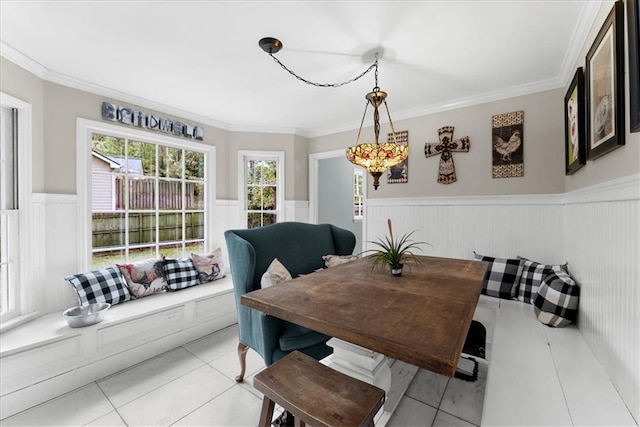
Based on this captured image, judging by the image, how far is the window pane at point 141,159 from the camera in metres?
3.12

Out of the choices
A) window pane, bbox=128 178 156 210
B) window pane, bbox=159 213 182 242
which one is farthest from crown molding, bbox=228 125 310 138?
window pane, bbox=159 213 182 242

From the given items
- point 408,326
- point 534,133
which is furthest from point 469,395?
point 534,133

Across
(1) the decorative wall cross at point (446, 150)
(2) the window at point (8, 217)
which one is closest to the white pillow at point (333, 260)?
(1) the decorative wall cross at point (446, 150)

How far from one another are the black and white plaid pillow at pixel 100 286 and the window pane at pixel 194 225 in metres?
1.01

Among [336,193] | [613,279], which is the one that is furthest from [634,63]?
[336,193]

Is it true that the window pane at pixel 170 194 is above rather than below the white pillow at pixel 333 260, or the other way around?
above

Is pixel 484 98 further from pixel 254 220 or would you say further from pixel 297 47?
pixel 254 220

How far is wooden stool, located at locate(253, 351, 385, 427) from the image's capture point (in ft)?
3.25

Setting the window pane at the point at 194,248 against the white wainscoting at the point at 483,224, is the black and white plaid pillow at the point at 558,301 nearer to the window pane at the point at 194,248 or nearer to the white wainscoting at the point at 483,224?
the white wainscoting at the point at 483,224

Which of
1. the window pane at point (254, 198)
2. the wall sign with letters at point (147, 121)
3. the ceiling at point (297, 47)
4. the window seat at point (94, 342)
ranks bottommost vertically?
the window seat at point (94, 342)

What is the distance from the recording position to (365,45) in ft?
6.72

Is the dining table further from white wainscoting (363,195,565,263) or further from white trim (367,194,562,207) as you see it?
white trim (367,194,562,207)

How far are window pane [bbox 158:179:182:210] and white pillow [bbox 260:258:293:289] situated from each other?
2034 mm

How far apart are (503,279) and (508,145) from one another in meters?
1.37
